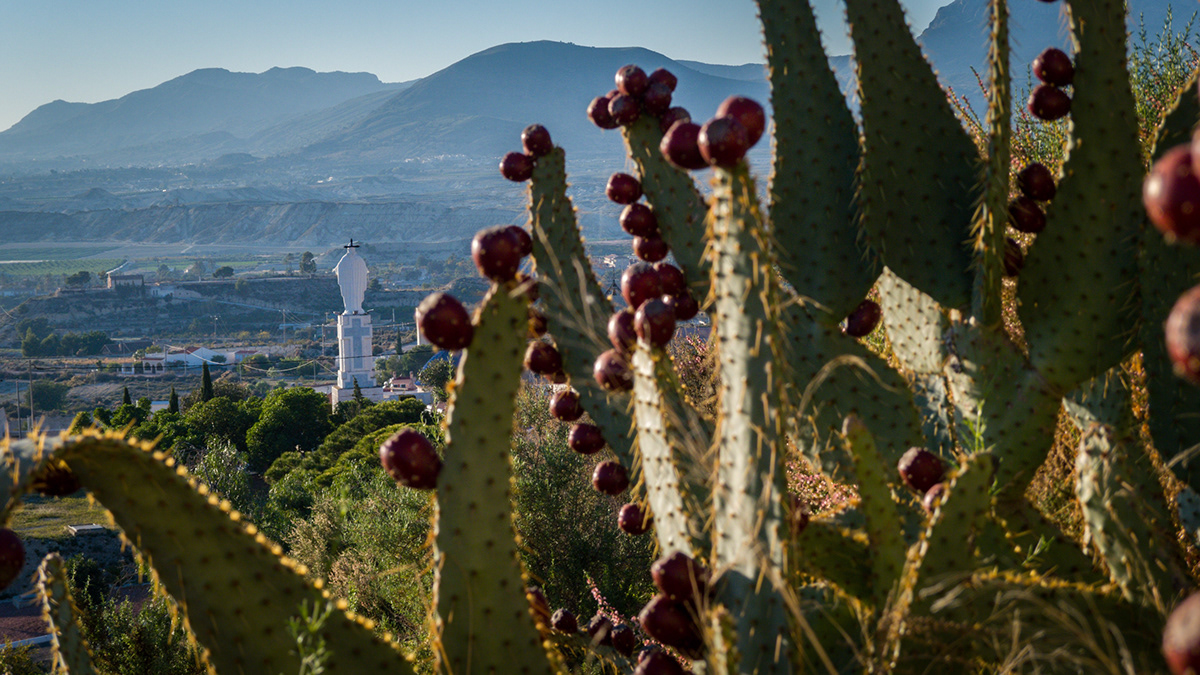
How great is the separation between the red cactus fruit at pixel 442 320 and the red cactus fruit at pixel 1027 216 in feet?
4.87

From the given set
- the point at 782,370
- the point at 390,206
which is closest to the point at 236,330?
the point at 390,206

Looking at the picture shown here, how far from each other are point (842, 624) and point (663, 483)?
0.41 m

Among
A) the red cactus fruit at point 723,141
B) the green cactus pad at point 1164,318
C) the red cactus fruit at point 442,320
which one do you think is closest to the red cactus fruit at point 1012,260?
the green cactus pad at point 1164,318

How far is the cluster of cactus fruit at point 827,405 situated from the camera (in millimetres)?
1423

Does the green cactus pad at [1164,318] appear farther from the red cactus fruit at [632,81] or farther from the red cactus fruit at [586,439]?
the red cactus fruit at [586,439]

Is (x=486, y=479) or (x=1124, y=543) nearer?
(x=486, y=479)

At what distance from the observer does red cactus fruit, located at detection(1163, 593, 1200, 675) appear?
70 cm

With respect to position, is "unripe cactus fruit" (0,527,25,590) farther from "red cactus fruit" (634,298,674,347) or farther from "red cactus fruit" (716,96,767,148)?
"red cactus fruit" (716,96,767,148)

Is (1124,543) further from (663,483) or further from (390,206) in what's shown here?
(390,206)

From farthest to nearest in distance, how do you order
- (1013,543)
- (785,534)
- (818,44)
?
(818,44)
(1013,543)
(785,534)

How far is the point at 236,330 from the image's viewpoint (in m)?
76.5

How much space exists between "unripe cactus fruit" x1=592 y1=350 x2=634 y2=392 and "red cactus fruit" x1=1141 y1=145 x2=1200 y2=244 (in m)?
1.21

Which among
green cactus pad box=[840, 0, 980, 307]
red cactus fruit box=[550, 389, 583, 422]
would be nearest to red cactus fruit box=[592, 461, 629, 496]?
red cactus fruit box=[550, 389, 583, 422]

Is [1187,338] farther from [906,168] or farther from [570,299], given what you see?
[906,168]
